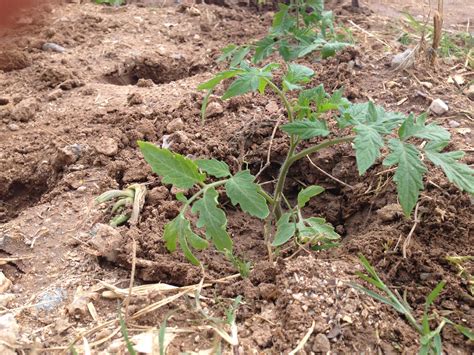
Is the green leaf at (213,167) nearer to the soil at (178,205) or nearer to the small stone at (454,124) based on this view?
the soil at (178,205)

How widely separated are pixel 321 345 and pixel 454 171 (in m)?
0.54

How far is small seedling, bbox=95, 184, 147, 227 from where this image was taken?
1737 mm

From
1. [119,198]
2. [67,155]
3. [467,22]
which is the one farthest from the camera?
[467,22]

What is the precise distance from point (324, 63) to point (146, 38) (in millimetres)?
1221

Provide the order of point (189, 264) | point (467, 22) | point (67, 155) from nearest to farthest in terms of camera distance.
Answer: point (189, 264), point (67, 155), point (467, 22)

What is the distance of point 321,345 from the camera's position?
1.31 m

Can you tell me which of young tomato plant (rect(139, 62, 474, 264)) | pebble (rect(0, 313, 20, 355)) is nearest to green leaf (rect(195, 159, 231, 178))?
young tomato plant (rect(139, 62, 474, 264))

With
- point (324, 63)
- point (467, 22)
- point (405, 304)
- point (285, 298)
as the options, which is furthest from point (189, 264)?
point (467, 22)

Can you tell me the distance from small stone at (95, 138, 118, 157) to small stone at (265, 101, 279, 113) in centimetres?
64

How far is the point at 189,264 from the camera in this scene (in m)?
1.57

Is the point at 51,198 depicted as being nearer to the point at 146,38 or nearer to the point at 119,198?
the point at 119,198

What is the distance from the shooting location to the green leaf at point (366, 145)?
1.30 m

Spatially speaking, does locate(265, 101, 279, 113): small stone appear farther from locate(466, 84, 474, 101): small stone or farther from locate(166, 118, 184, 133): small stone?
locate(466, 84, 474, 101): small stone

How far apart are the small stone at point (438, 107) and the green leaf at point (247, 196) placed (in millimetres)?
1079
